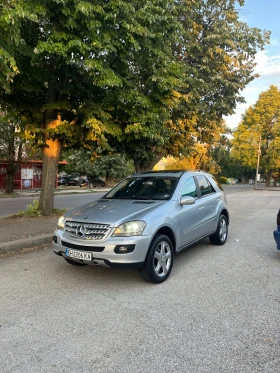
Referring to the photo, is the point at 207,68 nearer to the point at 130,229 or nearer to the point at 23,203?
the point at 130,229

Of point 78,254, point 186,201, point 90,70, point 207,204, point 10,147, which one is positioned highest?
point 90,70

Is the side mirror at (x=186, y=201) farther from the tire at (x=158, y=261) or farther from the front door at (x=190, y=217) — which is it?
the tire at (x=158, y=261)

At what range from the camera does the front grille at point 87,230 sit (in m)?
4.28

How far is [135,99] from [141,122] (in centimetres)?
64

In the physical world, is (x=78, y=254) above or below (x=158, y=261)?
above

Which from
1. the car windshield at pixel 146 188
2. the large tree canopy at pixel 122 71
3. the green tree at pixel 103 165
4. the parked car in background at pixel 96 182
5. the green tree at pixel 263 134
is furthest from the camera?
the green tree at pixel 263 134

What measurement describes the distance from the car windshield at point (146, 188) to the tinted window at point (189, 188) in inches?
7.6

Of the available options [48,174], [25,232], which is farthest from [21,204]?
[25,232]

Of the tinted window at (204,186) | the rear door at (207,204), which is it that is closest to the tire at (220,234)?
the rear door at (207,204)

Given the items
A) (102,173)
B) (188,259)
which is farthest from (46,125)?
(102,173)

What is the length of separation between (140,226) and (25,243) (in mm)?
3433

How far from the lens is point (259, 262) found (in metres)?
5.66

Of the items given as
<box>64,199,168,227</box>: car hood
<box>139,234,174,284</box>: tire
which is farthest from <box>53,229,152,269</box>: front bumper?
<box>64,199,168,227</box>: car hood

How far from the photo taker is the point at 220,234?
269 inches
